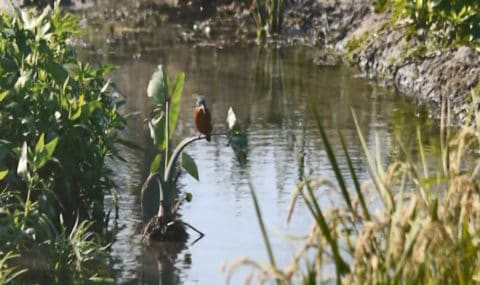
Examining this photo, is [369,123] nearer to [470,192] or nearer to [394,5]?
[394,5]

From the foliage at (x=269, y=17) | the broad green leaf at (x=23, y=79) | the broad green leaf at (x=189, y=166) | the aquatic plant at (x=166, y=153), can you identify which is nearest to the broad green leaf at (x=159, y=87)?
the aquatic plant at (x=166, y=153)

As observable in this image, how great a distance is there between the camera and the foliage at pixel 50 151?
7121mm

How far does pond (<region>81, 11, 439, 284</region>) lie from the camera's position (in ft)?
25.4

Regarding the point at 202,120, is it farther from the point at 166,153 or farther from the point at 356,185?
the point at 356,185

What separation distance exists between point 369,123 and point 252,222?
353 centimetres

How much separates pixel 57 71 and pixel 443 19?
606cm

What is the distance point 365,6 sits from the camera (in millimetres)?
16781

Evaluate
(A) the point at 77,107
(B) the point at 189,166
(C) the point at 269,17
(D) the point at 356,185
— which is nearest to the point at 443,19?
(C) the point at 269,17

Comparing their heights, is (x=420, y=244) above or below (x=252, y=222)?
above

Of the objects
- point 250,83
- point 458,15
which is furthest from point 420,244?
point 250,83

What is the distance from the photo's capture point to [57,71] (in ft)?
26.2

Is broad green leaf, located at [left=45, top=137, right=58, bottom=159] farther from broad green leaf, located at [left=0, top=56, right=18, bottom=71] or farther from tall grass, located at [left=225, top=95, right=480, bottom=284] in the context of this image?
tall grass, located at [left=225, top=95, right=480, bottom=284]

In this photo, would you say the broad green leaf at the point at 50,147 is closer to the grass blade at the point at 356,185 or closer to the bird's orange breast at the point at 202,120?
the bird's orange breast at the point at 202,120

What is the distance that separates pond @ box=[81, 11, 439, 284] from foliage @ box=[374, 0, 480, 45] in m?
0.76
